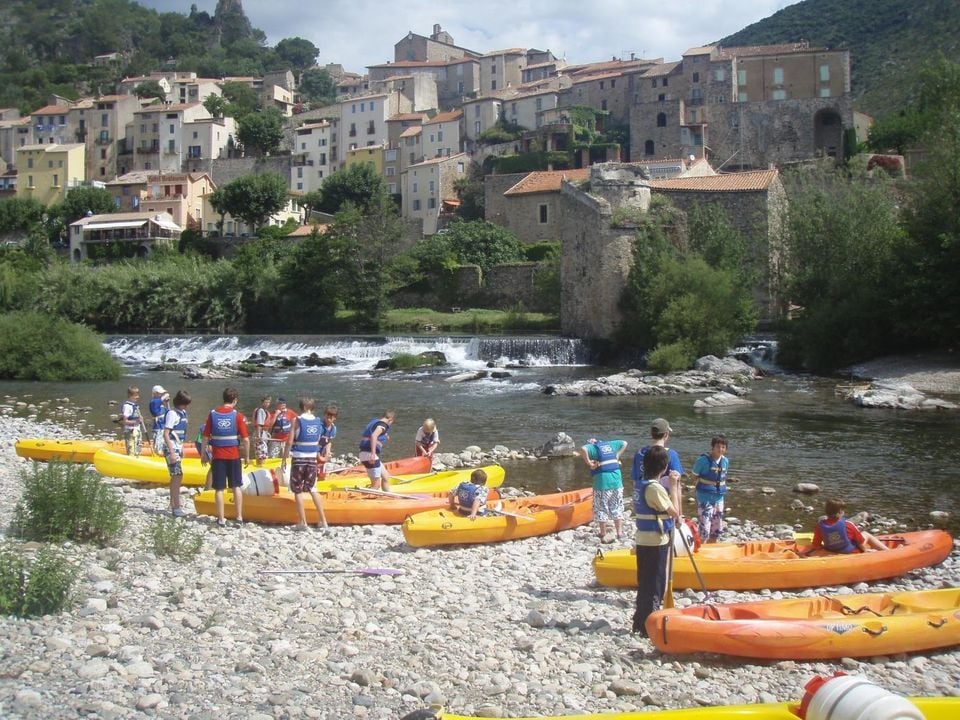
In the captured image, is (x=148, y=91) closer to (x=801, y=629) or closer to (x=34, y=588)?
(x=34, y=588)

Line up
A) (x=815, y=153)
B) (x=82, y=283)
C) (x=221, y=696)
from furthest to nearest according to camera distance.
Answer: (x=815, y=153) → (x=82, y=283) → (x=221, y=696)

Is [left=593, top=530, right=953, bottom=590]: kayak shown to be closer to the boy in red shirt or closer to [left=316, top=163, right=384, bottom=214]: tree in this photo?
the boy in red shirt

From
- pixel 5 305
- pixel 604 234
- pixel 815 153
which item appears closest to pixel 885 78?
pixel 815 153

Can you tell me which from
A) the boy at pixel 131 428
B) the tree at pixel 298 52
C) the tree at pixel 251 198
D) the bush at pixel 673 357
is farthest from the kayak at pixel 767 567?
the tree at pixel 298 52

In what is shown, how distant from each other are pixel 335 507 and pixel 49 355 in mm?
21232

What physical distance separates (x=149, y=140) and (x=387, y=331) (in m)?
48.4

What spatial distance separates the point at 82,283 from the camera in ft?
156

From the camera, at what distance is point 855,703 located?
4.27 metres

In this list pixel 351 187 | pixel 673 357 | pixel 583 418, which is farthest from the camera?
pixel 351 187

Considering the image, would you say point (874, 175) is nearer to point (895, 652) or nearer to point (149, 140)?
point (895, 652)

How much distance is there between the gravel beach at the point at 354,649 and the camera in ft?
17.3

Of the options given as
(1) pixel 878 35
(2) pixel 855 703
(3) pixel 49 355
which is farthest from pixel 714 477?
(1) pixel 878 35

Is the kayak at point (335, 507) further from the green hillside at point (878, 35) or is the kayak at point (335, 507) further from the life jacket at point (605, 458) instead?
the green hillside at point (878, 35)

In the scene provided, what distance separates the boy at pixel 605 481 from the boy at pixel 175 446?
4.49 meters
